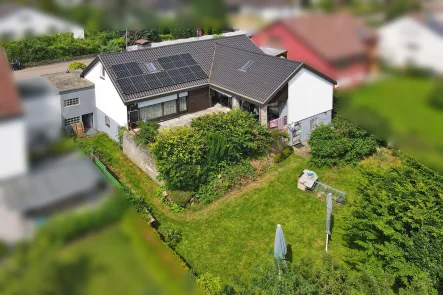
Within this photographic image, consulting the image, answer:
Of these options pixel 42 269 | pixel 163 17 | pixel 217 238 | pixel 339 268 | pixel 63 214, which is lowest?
pixel 217 238

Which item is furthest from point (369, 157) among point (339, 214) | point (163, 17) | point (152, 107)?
point (163, 17)

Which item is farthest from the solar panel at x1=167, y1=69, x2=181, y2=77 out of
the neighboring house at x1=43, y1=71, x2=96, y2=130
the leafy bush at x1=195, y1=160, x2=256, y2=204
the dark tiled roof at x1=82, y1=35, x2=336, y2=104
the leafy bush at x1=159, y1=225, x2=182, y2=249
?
the leafy bush at x1=159, y1=225, x2=182, y2=249

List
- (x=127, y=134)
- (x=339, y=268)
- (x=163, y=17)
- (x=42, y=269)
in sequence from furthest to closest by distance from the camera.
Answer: (x=127, y=134) → (x=339, y=268) → (x=163, y=17) → (x=42, y=269)

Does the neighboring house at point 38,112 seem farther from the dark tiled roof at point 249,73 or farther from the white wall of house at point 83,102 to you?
the white wall of house at point 83,102

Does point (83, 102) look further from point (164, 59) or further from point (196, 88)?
point (196, 88)

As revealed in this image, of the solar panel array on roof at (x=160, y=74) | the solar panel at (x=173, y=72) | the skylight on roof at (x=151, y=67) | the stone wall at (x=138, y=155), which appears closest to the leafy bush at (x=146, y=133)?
the stone wall at (x=138, y=155)

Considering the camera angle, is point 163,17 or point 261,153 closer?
point 163,17

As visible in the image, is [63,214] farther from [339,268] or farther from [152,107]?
[152,107]
